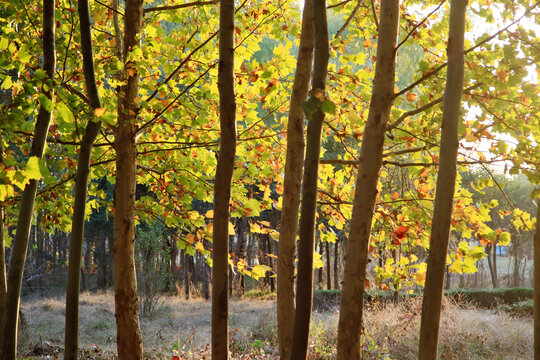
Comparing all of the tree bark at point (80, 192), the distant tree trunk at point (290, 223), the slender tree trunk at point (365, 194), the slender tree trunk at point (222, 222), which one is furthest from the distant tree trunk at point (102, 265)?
the slender tree trunk at point (365, 194)

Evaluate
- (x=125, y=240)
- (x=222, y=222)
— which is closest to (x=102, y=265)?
(x=125, y=240)

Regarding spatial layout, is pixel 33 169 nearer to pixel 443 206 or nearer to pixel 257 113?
pixel 443 206

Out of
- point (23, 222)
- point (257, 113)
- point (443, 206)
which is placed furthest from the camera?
point (257, 113)

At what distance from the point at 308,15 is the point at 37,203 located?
354 centimetres

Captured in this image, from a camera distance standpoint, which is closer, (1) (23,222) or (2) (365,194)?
(2) (365,194)

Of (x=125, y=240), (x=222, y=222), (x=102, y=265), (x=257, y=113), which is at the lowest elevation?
(x=102, y=265)

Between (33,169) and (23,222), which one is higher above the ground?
(33,169)

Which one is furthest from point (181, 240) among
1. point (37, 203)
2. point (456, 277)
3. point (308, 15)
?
point (456, 277)

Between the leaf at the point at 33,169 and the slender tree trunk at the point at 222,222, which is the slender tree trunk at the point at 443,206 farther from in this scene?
the leaf at the point at 33,169

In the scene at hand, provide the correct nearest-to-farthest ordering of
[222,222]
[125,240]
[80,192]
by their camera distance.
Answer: [222,222] < [80,192] < [125,240]

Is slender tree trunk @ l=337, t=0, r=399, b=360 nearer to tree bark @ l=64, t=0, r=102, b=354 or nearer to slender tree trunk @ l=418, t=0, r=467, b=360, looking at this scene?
slender tree trunk @ l=418, t=0, r=467, b=360

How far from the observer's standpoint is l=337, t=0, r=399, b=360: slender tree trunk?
2.38 meters

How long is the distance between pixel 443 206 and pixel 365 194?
18.1 inches

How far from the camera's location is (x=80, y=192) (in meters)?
3.27
